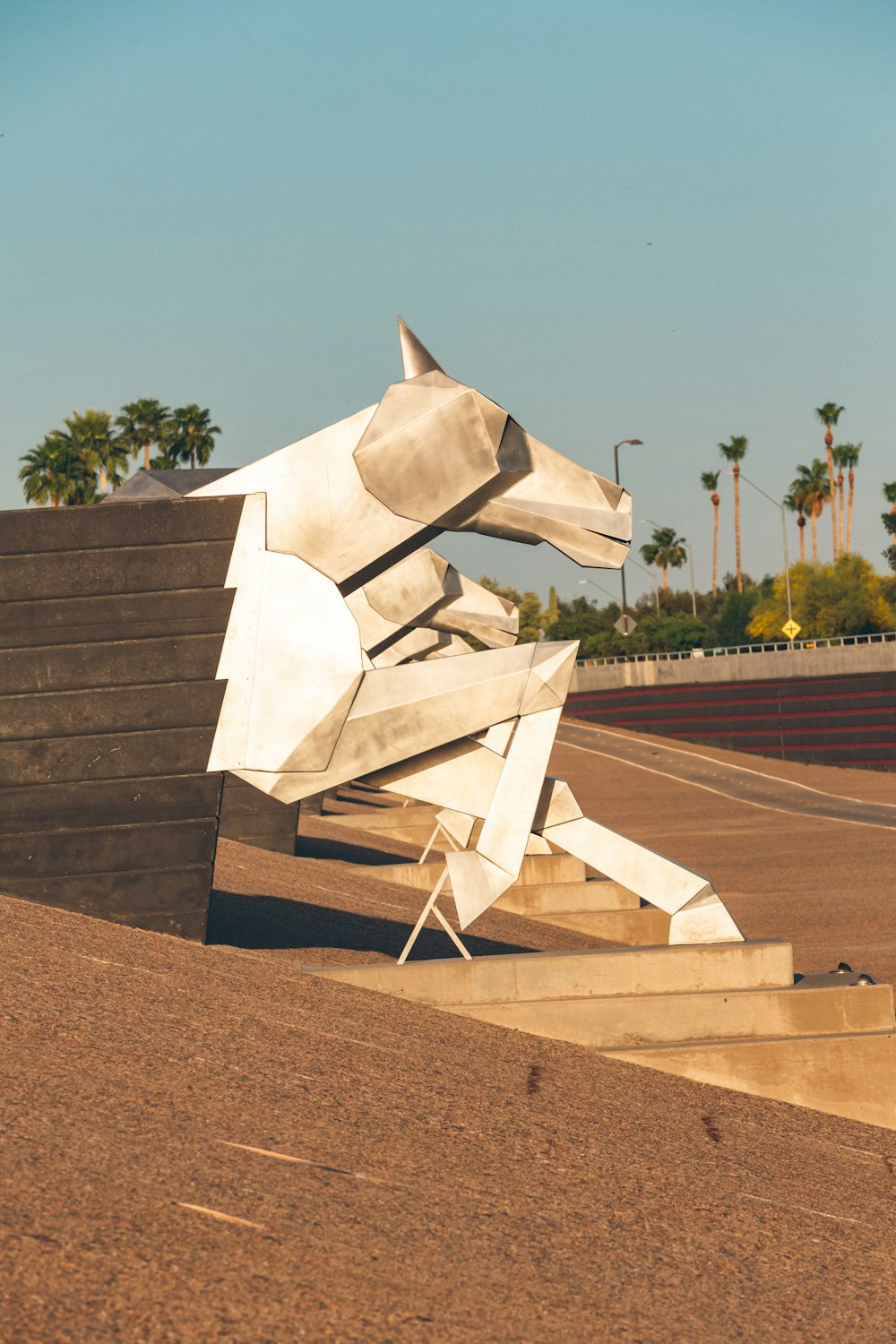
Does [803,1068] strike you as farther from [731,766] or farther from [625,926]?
[731,766]

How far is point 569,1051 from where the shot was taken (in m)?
9.83

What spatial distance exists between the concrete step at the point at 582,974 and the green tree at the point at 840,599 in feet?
238

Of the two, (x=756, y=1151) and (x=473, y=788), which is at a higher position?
(x=473, y=788)

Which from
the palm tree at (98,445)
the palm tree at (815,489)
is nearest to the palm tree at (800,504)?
the palm tree at (815,489)

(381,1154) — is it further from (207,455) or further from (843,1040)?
(207,455)

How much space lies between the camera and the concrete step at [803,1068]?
32.4 ft

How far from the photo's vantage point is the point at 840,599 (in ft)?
273

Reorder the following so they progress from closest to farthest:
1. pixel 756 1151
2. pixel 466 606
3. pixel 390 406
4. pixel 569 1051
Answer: pixel 756 1151
pixel 569 1051
pixel 390 406
pixel 466 606

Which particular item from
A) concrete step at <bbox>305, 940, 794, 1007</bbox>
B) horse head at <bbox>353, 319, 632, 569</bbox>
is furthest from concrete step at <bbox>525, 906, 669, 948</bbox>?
horse head at <bbox>353, 319, 632, 569</bbox>

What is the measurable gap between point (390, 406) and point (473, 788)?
2.98 metres

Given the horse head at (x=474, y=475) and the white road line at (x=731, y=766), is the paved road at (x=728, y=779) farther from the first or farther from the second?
the horse head at (x=474, y=475)

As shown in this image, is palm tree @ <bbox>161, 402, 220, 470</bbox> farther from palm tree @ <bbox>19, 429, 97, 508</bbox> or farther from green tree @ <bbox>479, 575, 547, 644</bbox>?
green tree @ <bbox>479, 575, 547, 644</bbox>

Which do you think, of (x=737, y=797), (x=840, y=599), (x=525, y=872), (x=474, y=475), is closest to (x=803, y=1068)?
(x=474, y=475)

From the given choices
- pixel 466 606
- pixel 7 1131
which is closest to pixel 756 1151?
pixel 7 1131
